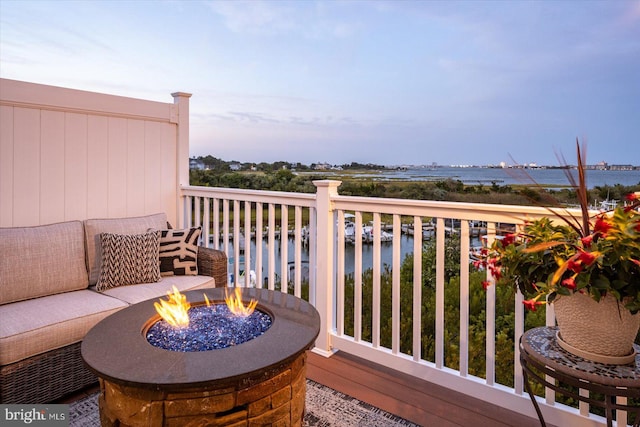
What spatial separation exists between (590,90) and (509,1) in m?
1.88

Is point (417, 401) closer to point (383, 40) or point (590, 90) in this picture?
point (590, 90)

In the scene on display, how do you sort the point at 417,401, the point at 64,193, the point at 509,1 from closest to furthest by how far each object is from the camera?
the point at 417,401
the point at 64,193
the point at 509,1

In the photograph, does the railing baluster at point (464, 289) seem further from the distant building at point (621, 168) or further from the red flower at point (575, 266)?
the red flower at point (575, 266)

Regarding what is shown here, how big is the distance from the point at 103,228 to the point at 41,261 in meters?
0.52

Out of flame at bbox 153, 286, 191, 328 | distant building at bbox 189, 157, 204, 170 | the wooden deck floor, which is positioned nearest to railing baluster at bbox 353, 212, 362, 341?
the wooden deck floor

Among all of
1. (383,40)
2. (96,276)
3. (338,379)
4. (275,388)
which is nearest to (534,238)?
(275,388)

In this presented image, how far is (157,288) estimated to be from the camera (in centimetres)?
287

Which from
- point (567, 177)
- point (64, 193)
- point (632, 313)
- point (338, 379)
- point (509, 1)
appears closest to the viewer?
point (632, 313)

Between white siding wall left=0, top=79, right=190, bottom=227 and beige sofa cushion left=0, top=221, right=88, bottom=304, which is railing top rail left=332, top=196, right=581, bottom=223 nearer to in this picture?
beige sofa cushion left=0, top=221, right=88, bottom=304

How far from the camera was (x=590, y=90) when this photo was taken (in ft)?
17.7

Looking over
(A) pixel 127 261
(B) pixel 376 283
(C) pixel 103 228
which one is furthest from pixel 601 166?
(C) pixel 103 228

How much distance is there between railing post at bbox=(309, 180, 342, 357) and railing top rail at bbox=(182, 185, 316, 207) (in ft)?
0.43

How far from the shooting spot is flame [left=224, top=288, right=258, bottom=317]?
1950 millimetres

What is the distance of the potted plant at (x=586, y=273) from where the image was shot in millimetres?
1274
